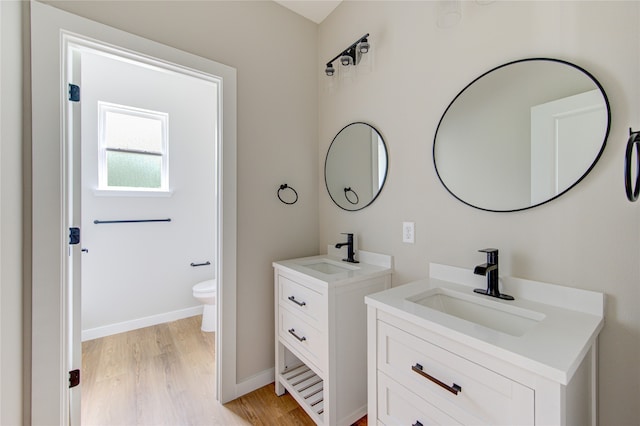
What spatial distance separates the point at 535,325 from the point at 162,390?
2160 mm

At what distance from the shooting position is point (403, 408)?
0.99m

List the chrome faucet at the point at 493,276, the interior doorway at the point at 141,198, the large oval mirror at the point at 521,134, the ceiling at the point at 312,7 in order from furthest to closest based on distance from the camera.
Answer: the interior doorway at the point at 141,198 < the ceiling at the point at 312,7 < the chrome faucet at the point at 493,276 < the large oval mirror at the point at 521,134

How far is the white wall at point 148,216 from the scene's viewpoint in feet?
8.07

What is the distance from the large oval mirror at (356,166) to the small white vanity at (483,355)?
72cm

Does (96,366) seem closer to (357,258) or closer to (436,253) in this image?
(357,258)

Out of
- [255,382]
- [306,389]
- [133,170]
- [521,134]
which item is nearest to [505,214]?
[521,134]

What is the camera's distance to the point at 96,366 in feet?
6.77

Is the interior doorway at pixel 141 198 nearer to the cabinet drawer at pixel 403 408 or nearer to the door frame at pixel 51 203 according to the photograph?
the door frame at pixel 51 203

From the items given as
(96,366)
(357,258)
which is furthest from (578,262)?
(96,366)

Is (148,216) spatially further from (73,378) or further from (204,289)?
(73,378)

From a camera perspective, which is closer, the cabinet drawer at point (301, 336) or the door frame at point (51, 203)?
the door frame at point (51, 203)

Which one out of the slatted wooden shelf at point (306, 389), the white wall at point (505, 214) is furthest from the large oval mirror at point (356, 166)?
the slatted wooden shelf at point (306, 389)

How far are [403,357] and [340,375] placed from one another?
58cm

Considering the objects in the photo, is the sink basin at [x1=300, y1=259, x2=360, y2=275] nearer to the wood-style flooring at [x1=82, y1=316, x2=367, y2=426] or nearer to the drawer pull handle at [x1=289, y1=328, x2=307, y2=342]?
the drawer pull handle at [x1=289, y1=328, x2=307, y2=342]
